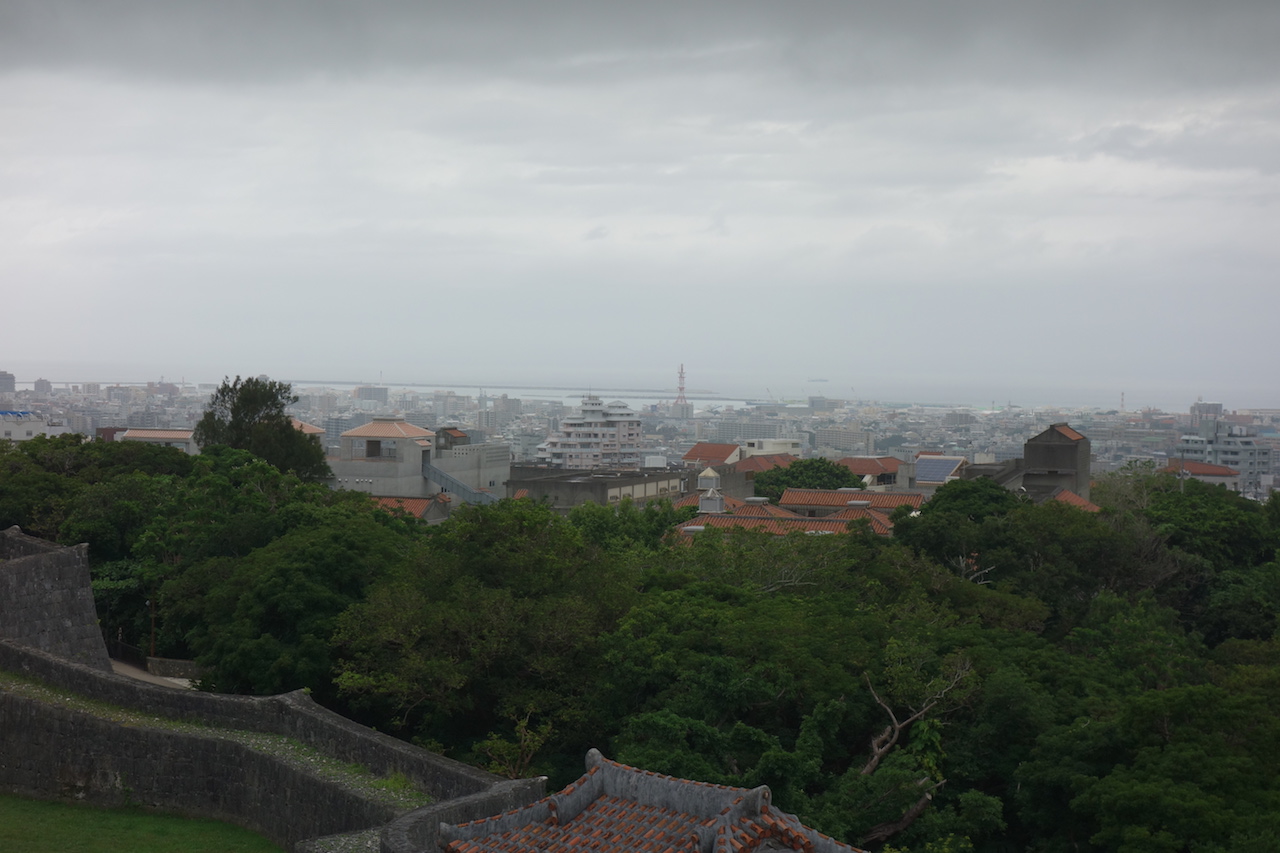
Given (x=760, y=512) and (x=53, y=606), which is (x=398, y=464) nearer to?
(x=760, y=512)

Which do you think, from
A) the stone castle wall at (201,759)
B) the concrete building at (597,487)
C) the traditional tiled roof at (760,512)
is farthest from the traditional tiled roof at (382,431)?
the stone castle wall at (201,759)

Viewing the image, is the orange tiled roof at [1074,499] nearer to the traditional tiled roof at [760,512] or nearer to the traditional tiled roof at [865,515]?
the traditional tiled roof at [865,515]

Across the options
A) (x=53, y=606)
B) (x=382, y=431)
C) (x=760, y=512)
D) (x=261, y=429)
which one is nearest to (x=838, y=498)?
(x=760, y=512)

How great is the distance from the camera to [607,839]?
365 inches

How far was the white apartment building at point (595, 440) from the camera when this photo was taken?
154 meters

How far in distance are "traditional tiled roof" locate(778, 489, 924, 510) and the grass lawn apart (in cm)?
3557

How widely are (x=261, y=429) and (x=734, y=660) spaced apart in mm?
24927

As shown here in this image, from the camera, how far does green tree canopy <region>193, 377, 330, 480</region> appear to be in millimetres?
37469

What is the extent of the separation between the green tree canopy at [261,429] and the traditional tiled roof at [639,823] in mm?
29173

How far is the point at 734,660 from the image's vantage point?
16.5 m

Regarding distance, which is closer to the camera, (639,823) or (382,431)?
(639,823)

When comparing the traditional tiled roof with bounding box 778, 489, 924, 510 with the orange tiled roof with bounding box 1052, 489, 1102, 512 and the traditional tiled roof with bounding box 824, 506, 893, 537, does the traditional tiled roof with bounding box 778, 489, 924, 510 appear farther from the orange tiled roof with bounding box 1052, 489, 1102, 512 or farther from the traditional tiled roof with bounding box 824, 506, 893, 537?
the orange tiled roof with bounding box 1052, 489, 1102, 512

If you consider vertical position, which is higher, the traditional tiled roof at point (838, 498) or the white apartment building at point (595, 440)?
the traditional tiled roof at point (838, 498)

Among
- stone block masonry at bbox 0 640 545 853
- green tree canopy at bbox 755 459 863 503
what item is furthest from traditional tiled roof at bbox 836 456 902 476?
stone block masonry at bbox 0 640 545 853
